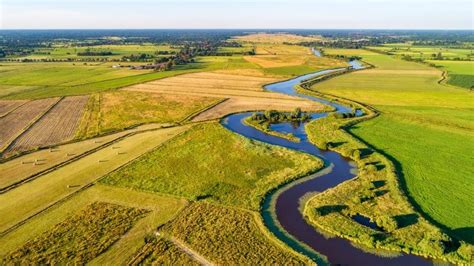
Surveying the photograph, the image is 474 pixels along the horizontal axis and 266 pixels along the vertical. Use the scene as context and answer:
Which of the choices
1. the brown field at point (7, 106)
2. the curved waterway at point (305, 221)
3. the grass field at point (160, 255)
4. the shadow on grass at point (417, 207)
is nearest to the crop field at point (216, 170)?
the curved waterway at point (305, 221)

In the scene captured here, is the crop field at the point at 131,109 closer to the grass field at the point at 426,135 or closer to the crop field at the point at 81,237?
the crop field at the point at 81,237

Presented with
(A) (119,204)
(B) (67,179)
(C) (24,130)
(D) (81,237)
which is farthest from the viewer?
(C) (24,130)

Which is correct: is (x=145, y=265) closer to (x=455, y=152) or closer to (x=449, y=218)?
(x=449, y=218)

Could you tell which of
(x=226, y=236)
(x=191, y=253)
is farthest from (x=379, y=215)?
(x=191, y=253)

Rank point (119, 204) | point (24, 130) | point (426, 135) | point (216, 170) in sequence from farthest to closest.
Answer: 1. point (24, 130)
2. point (426, 135)
3. point (216, 170)
4. point (119, 204)

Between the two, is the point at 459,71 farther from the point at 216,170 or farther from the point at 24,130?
the point at 24,130

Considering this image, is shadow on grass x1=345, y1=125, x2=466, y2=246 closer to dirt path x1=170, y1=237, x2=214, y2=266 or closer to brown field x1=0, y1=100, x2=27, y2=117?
dirt path x1=170, y1=237, x2=214, y2=266

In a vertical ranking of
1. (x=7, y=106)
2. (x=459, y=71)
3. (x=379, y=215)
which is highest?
(x=459, y=71)
